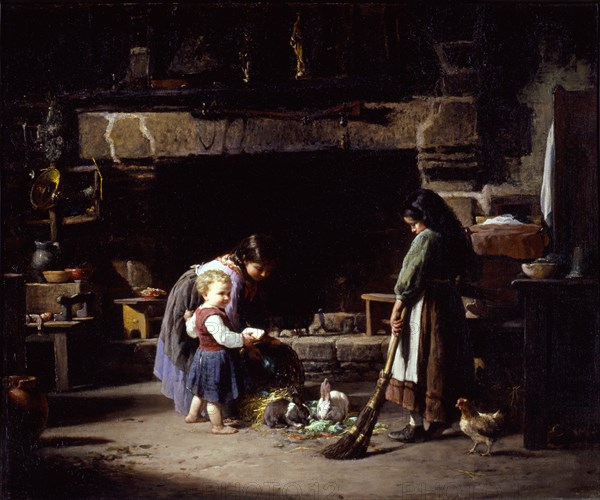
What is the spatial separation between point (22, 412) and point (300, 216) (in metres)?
2.28

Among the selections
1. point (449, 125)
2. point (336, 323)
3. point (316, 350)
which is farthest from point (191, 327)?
point (449, 125)

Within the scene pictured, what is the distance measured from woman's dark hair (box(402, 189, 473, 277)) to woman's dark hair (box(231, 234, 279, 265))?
2.75 feet

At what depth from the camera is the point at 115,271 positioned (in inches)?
195

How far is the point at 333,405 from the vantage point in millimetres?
4453

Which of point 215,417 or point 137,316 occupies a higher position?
point 137,316

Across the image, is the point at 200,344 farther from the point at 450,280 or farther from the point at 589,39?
the point at 589,39

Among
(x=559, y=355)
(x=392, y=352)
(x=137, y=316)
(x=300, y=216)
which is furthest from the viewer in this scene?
(x=300, y=216)

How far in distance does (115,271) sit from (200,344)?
2.93 feet

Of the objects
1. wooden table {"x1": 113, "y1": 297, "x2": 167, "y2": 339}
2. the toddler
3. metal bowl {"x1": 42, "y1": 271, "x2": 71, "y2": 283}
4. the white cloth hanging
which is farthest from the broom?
metal bowl {"x1": 42, "y1": 271, "x2": 71, "y2": 283}

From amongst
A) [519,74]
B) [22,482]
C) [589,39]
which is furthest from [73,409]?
[589,39]

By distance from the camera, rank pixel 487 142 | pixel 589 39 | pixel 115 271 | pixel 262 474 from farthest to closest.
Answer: pixel 115 271, pixel 487 142, pixel 589 39, pixel 262 474

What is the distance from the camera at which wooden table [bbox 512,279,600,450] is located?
412 cm

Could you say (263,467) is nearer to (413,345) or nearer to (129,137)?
(413,345)

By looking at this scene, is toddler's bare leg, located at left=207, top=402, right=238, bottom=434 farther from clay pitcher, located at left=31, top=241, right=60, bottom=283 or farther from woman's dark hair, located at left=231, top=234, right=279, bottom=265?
clay pitcher, located at left=31, top=241, right=60, bottom=283
